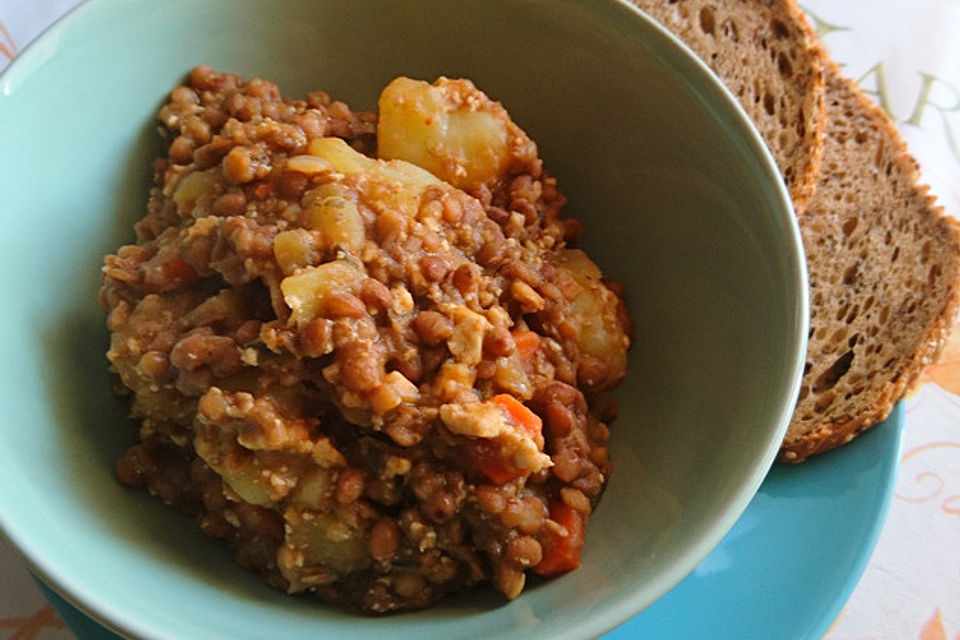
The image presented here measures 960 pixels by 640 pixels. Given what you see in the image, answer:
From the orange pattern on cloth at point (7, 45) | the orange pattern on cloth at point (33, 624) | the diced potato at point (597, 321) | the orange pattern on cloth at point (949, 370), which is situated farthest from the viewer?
the orange pattern on cloth at point (949, 370)

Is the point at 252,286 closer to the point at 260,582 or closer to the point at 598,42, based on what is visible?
the point at 260,582

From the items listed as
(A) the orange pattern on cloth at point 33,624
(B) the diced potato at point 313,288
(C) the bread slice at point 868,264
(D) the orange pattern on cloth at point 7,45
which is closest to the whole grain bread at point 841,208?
(C) the bread slice at point 868,264

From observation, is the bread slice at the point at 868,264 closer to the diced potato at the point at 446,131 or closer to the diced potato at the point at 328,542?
the diced potato at the point at 446,131

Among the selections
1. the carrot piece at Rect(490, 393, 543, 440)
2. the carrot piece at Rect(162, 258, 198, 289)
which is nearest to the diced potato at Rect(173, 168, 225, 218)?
the carrot piece at Rect(162, 258, 198, 289)

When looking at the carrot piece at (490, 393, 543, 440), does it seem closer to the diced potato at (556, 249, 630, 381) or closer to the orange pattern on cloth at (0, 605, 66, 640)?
the diced potato at (556, 249, 630, 381)

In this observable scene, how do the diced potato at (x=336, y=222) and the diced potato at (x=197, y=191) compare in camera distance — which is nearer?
the diced potato at (x=336, y=222)

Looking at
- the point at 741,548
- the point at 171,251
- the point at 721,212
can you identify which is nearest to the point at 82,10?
the point at 171,251

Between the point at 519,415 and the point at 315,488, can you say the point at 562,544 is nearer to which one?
the point at 519,415
